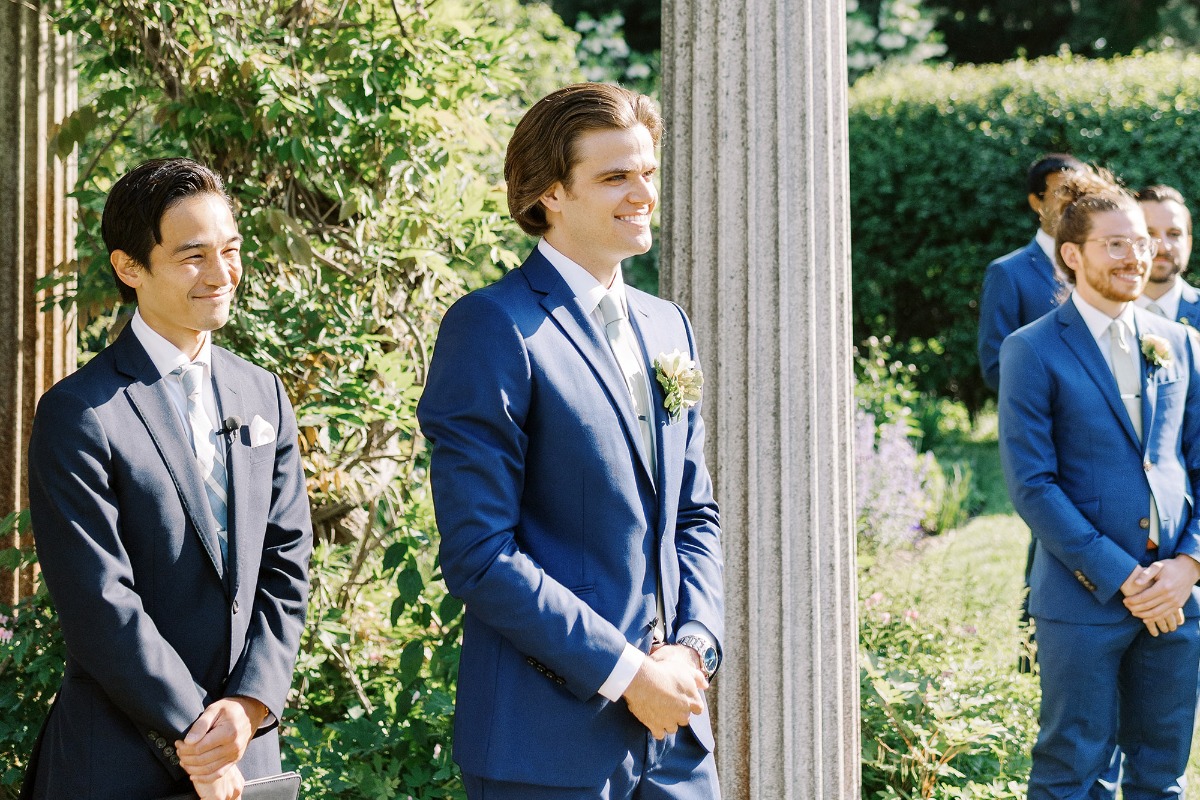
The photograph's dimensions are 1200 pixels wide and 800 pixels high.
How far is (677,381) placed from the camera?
2332 millimetres

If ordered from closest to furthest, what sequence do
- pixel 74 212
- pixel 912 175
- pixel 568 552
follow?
pixel 568 552 < pixel 74 212 < pixel 912 175

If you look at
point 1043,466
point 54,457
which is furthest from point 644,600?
point 1043,466

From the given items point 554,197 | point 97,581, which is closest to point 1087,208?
point 554,197

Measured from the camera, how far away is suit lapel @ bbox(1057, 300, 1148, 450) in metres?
3.53

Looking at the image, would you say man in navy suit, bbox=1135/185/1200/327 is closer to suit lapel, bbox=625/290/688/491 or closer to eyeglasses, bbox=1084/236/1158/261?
eyeglasses, bbox=1084/236/1158/261

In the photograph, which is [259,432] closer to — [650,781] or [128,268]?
[128,268]

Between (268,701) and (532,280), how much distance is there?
0.94 metres

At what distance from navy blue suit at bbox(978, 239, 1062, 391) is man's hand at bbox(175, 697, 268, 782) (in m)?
3.62

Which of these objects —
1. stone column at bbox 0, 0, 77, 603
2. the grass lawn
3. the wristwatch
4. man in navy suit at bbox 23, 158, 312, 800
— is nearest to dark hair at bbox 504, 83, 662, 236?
man in navy suit at bbox 23, 158, 312, 800

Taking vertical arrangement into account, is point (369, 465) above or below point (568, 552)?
above

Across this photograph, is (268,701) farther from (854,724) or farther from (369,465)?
(369,465)

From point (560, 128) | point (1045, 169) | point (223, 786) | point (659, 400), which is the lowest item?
point (223, 786)

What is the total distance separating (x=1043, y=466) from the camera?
3.52m

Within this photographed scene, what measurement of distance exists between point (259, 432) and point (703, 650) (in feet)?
3.18
